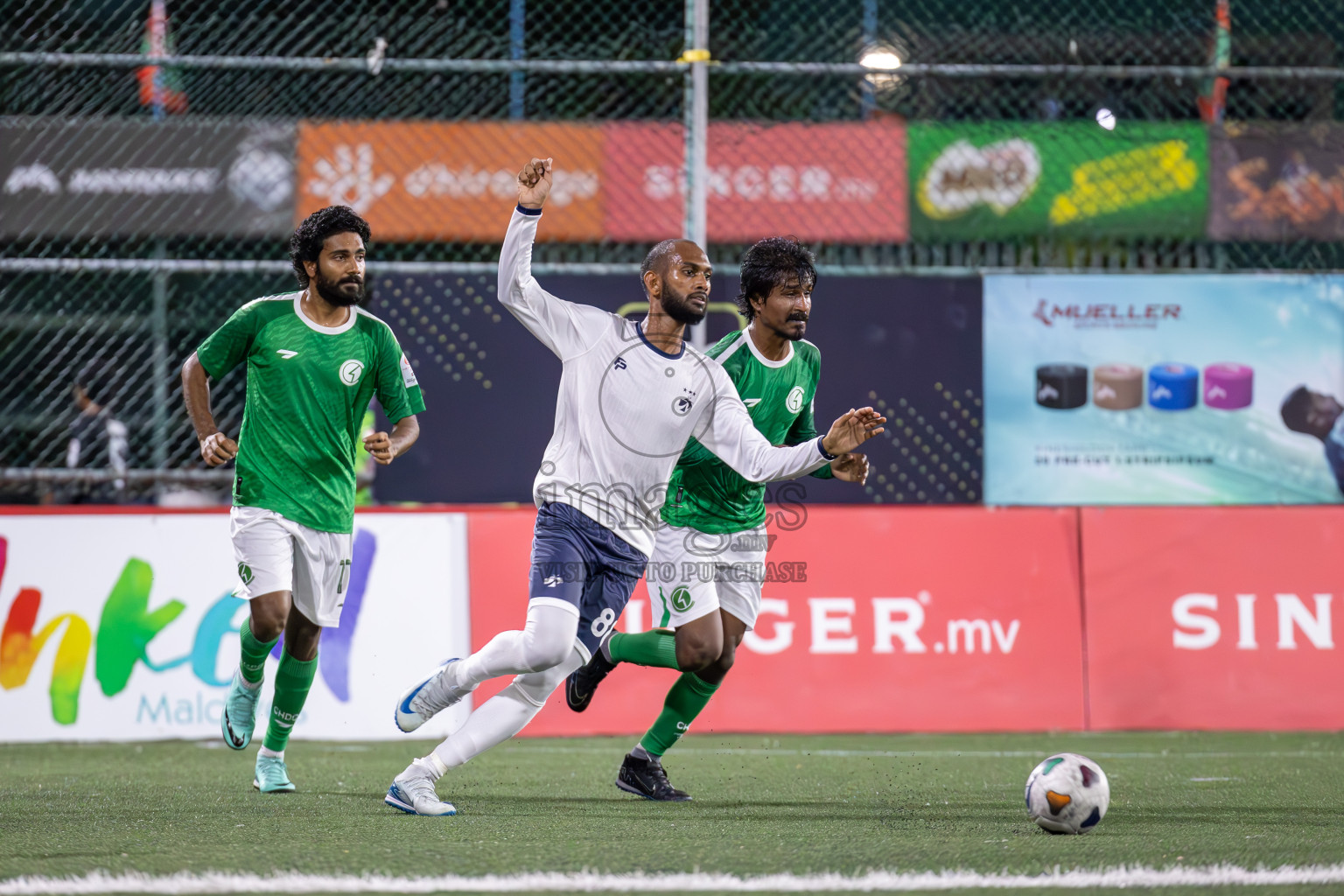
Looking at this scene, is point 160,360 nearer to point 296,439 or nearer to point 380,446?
point 296,439

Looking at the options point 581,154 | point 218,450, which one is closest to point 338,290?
point 218,450

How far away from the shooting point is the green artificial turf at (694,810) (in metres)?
3.63

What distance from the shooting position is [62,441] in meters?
10.1

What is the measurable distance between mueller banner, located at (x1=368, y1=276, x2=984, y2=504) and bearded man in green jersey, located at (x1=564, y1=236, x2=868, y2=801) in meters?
2.54

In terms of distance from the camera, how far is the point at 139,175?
28.5 ft

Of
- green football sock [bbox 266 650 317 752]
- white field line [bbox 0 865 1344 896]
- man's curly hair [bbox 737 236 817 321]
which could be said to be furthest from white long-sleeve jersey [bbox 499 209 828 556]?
white field line [bbox 0 865 1344 896]

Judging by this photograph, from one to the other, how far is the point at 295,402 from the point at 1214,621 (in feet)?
16.6

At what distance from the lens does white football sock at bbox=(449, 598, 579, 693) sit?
4410 millimetres

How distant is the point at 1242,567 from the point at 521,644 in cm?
481

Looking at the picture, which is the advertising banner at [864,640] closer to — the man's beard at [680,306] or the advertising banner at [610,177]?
the advertising banner at [610,177]

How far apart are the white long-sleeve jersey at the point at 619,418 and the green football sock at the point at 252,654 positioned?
1.27m

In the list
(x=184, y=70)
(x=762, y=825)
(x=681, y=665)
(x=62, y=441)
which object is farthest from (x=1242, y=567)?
(x=62, y=441)

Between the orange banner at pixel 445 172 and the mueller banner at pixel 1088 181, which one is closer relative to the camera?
the mueller banner at pixel 1088 181

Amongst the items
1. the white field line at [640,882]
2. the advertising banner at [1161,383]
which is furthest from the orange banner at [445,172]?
the white field line at [640,882]
